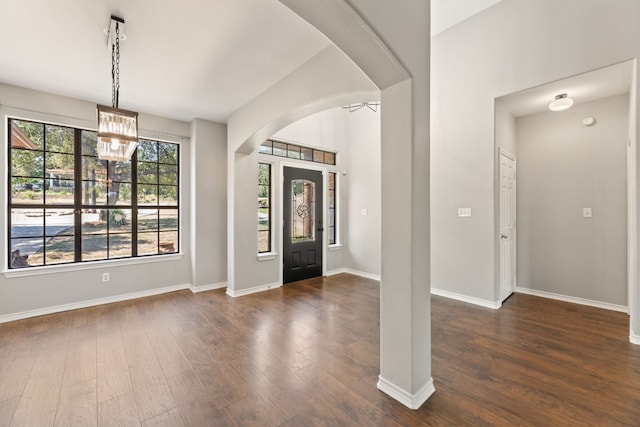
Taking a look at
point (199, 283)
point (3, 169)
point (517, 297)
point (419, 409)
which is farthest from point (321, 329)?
point (3, 169)

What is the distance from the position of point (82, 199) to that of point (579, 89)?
6685 millimetres

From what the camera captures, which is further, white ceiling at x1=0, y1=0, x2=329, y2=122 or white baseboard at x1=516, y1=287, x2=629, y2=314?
white baseboard at x1=516, y1=287, x2=629, y2=314

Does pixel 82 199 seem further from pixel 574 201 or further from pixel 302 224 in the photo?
pixel 574 201

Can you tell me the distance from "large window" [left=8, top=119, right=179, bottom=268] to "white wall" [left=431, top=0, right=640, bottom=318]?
441 cm

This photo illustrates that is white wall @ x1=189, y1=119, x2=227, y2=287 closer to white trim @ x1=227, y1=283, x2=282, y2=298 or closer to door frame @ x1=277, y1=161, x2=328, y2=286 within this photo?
white trim @ x1=227, y1=283, x2=282, y2=298

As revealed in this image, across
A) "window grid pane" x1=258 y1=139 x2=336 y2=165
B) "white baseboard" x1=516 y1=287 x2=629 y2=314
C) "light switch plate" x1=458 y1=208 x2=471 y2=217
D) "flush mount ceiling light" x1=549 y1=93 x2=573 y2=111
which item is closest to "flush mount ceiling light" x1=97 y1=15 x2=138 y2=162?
"window grid pane" x1=258 y1=139 x2=336 y2=165

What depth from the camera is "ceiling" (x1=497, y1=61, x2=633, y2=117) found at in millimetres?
2902

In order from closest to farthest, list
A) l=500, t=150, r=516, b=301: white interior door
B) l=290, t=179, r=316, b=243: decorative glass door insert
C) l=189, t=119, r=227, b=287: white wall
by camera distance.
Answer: l=500, t=150, r=516, b=301: white interior door, l=189, t=119, r=227, b=287: white wall, l=290, t=179, r=316, b=243: decorative glass door insert

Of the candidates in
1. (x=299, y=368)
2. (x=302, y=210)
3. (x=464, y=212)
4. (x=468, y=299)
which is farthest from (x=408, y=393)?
(x=302, y=210)

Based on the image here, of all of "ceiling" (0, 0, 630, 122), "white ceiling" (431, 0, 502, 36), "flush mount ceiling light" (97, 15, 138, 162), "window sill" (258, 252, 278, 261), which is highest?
"white ceiling" (431, 0, 502, 36)

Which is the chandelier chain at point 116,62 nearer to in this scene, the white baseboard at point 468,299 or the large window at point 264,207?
the large window at point 264,207

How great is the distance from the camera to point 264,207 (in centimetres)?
488

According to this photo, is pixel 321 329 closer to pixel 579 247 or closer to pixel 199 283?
pixel 199 283

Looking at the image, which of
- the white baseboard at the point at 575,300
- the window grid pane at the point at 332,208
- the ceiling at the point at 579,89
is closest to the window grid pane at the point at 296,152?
the window grid pane at the point at 332,208
